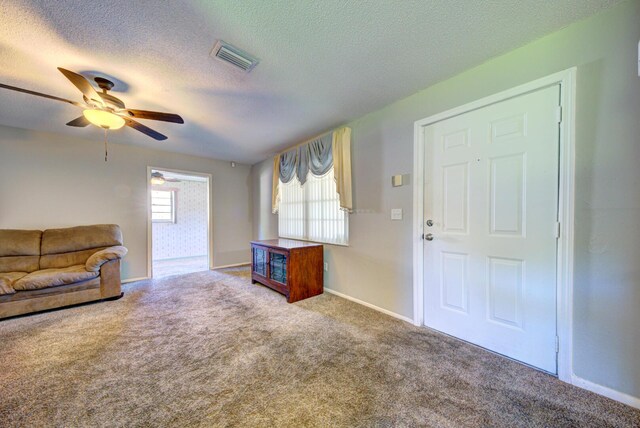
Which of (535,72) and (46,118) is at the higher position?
(46,118)

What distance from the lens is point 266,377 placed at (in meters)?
1.60

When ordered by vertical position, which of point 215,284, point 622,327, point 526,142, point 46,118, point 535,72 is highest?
point 46,118

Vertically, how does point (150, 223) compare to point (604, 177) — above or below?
below

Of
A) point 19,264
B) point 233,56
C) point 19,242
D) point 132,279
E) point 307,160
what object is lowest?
point 132,279

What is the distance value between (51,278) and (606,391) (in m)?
4.94

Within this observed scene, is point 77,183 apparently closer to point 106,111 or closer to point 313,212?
point 106,111

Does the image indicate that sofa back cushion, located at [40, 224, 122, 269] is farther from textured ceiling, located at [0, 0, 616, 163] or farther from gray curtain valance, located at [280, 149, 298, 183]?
gray curtain valance, located at [280, 149, 298, 183]

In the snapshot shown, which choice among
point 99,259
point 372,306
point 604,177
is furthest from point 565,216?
point 99,259

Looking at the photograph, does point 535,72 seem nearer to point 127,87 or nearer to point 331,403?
point 331,403

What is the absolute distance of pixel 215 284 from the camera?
3.79 meters

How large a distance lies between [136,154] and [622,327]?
19.5ft

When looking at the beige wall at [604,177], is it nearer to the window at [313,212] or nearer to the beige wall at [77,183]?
the window at [313,212]

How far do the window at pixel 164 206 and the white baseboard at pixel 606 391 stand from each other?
7.59 m

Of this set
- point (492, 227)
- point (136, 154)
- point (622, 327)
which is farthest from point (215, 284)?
point (622, 327)
